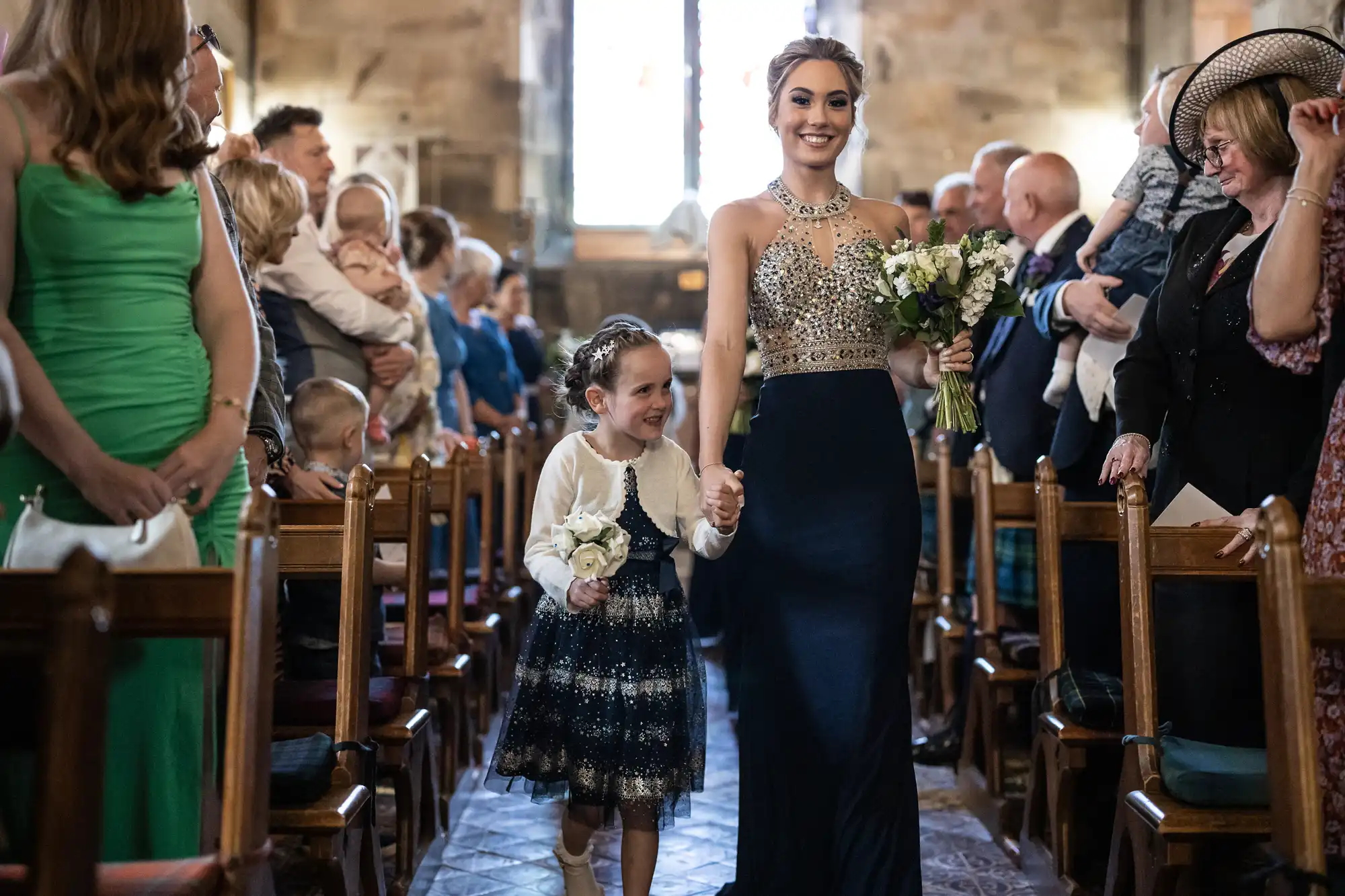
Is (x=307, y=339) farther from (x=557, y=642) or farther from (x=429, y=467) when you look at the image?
(x=557, y=642)

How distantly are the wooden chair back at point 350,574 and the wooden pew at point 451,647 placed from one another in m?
1.14

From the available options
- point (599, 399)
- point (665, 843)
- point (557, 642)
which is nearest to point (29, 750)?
point (557, 642)

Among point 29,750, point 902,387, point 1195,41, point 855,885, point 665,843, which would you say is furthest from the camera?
point 1195,41

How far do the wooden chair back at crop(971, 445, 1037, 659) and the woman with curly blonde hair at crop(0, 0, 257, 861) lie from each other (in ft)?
7.98

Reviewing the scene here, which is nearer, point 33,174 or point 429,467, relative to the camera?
point 33,174

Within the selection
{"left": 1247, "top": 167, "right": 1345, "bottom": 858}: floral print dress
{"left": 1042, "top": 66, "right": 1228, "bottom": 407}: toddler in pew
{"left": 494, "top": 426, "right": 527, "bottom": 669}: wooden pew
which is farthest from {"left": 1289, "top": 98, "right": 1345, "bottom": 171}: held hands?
{"left": 494, "top": 426, "right": 527, "bottom": 669}: wooden pew

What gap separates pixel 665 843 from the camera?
4430 millimetres

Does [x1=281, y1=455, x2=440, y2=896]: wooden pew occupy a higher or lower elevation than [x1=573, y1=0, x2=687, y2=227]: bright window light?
lower

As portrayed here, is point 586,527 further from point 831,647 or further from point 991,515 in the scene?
point 991,515

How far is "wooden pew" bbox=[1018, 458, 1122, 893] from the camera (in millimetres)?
3549

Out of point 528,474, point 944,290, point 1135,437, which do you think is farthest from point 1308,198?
point 528,474

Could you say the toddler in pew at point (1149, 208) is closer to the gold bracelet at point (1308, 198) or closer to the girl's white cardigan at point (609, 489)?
Answer: the gold bracelet at point (1308, 198)

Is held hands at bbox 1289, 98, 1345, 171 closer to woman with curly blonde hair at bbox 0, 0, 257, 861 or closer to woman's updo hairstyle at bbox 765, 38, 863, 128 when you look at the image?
woman's updo hairstyle at bbox 765, 38, 863, 128

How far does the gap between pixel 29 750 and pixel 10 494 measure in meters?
0.44
